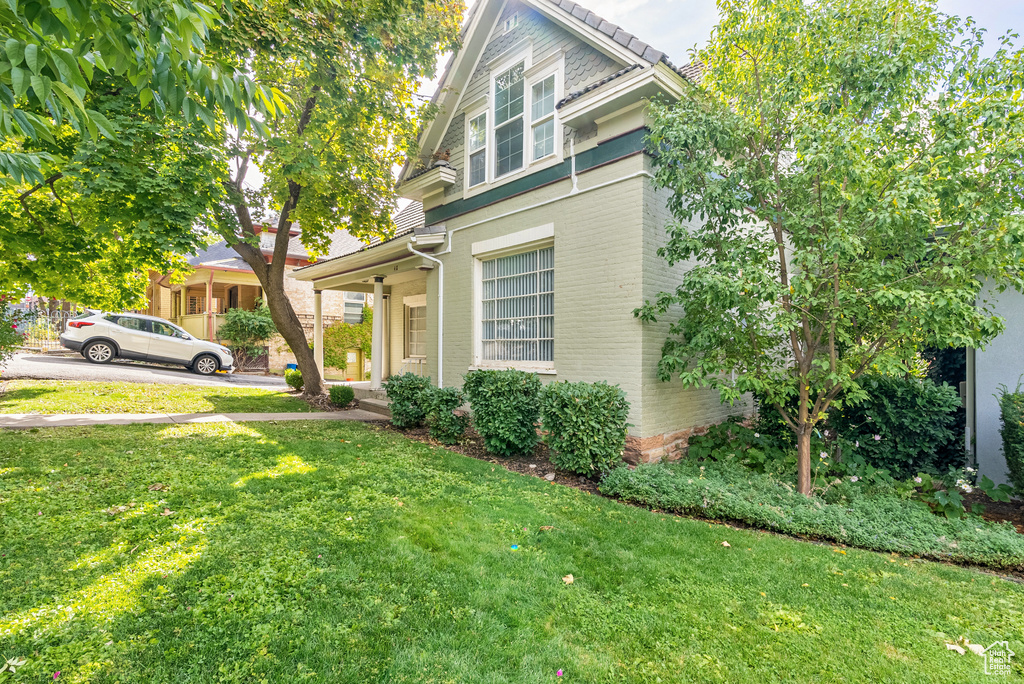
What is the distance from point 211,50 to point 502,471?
7532 mm

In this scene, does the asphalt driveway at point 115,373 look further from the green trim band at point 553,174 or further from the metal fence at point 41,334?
the green trim band at point 553,174

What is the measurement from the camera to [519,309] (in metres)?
8.01

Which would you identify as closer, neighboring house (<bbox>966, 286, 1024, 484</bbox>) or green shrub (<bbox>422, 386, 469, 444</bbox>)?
neighboring house (<bbox>966, 286, 1024, 484</bbox>)

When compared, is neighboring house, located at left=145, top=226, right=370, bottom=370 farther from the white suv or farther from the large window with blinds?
the large window with blinds

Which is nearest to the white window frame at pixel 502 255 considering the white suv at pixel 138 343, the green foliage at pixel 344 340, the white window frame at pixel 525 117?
the white window frame at pixel 525 117

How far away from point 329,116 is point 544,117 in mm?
4477

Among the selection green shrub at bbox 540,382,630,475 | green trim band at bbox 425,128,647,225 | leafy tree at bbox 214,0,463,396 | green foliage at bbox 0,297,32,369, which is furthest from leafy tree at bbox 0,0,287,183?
green foliage at bbox 0,297,32,369

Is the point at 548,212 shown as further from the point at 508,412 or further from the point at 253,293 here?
the point at 253,293

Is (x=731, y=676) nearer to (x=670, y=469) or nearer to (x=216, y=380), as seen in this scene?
(x=670, y=469)

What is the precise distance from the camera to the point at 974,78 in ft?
14.6

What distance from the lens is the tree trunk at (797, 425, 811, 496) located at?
17.4 feet

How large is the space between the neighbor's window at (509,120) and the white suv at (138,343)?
12573 mm

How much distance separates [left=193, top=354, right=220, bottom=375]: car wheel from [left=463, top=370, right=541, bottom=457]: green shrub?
1281 cm

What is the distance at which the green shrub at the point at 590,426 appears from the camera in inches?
225
